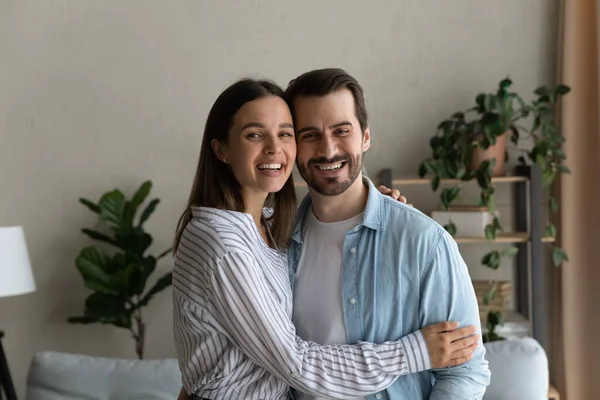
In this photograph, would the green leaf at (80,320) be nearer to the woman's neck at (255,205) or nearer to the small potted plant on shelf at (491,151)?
the small potted plant on shelf at (491,151)

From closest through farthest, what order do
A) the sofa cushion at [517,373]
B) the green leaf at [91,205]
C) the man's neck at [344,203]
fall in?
the man's neck at [344,203]
the sofa cushion at [517,373]
the green leaf at [91,205]

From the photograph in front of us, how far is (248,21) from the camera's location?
3.90 meters

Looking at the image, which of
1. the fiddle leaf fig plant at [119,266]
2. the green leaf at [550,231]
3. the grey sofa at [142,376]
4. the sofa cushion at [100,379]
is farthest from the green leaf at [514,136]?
the sofa cushion at [100,379]

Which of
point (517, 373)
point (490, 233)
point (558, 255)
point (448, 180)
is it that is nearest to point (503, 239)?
point (490, 233)

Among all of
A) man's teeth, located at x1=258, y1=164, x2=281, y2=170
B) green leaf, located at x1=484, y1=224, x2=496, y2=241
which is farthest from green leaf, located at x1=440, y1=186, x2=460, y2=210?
man's teeth, located at x1=258, y1=164, x2=281, y2=170

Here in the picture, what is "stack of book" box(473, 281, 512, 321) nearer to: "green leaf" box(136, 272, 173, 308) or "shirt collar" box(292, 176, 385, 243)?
"green leaf" box(136, 272, 173, 308)

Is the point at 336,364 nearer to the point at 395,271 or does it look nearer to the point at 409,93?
the point at 395,271

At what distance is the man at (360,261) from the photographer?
Answer: 1.79 m

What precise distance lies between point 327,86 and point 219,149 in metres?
0.31

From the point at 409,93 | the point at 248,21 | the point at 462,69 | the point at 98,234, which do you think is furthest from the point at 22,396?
the point at 462,69

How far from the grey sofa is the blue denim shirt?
0.81 m

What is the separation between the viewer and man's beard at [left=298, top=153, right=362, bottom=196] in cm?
185

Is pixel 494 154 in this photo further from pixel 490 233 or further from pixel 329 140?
pixel 329 140

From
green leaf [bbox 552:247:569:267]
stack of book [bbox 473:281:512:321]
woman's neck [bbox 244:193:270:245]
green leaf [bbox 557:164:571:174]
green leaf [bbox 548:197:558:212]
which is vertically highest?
woman's neck [bbox 244:193:270:245]
